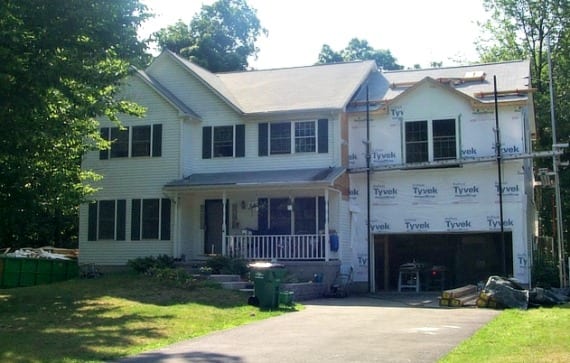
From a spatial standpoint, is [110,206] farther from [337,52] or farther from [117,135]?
[337,52]

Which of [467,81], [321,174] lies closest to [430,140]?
[467,81]

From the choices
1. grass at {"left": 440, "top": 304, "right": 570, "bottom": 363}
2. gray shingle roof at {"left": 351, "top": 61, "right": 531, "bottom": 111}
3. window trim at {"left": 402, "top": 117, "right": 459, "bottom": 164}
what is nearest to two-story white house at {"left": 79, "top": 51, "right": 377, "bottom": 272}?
gray shingle roof at {"left": 351, "top": 61, "right": 531, "bottom": 111}

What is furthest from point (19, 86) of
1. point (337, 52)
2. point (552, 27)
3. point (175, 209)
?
Result: point (337, 52)

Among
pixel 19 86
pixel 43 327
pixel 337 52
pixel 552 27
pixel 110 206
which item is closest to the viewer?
pixel 43 327

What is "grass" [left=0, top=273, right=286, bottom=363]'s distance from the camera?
1122cm

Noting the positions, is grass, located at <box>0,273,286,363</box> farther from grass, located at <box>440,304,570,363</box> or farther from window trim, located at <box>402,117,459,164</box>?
window trim, located at <box>402,117,459,164</box>

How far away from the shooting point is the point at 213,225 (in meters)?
26.5

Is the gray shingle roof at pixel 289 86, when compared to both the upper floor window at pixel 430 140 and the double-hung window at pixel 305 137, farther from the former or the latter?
the upper floor window at pixel 430 140

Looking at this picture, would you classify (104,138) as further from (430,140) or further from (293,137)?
(430,140)

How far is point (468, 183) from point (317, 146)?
5563 millimetres

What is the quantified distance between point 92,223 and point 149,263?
14.3ft

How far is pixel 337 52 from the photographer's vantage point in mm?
57844

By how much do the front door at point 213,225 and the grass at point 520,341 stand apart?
1290cm

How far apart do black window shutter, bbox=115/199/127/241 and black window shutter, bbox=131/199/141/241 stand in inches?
14.2
